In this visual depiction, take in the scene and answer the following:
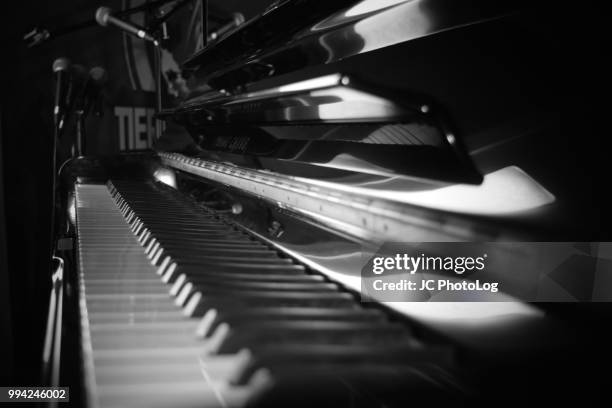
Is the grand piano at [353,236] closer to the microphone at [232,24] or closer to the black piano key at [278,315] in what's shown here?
the black piano key at [278,315]

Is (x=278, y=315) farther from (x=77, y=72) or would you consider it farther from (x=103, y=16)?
(x=103, y=16)

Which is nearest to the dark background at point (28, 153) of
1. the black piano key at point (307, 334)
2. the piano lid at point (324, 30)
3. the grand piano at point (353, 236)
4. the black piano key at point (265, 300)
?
the piano lid at point (324, 30)

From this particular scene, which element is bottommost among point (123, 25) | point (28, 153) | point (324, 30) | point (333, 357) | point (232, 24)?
point (333, 357)

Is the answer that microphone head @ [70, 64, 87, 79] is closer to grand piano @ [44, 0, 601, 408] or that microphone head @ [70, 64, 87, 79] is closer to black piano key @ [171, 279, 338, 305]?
grand piano @ [44, 0, 601, 408]

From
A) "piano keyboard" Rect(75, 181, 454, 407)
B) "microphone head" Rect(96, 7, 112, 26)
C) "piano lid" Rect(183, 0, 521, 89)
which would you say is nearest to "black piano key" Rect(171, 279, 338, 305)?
"piano keyboard" Rect(75, 181, 454, 407)

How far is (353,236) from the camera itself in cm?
69

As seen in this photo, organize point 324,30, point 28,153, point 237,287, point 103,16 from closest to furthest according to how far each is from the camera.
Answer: point 237,287 < point 324,30 < point 103,16 < point 28,153

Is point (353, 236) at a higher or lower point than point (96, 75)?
lower

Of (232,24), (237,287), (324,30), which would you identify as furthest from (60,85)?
(237,287)

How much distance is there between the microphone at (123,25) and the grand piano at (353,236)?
184 centimetres

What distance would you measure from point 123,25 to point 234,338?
274 centimetres

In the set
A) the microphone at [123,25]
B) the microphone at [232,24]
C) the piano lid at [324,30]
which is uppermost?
the microphone at [123,25]

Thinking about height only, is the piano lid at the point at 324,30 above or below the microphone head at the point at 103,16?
below

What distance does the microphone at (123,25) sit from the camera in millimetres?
2631
